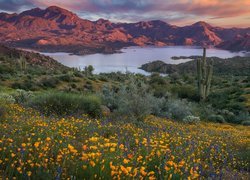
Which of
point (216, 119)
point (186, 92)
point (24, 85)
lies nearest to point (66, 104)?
point (216, 119)

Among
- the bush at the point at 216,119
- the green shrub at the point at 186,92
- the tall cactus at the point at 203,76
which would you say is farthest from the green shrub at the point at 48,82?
the bush at the point at 216,119

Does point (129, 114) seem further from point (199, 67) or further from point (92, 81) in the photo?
point (92, 81)

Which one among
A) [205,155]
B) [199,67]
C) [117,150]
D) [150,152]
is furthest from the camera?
[199,67]

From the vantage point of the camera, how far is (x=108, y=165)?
3990 mm

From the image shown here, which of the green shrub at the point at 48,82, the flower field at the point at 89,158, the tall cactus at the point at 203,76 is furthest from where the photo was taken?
the green shrub at the point at 48,82

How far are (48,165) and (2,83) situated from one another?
84.4 ft

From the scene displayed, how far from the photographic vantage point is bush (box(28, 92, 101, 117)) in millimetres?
12341

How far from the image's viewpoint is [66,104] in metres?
13.0

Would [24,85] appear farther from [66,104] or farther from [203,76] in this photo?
[66,104]

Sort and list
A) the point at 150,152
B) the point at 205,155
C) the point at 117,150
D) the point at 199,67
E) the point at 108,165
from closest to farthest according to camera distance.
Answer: the point at 108,165 → the point at 117,150 → the point at 150,152 → the point at 205,155 → the point at 199,67

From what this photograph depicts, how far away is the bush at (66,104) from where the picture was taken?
40.5 ft

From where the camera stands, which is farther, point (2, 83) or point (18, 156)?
point (2, 83)

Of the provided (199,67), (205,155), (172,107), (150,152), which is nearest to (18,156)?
(150,152)

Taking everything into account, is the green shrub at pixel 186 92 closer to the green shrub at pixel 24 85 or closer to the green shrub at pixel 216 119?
the green shrub at pixel 216 119
